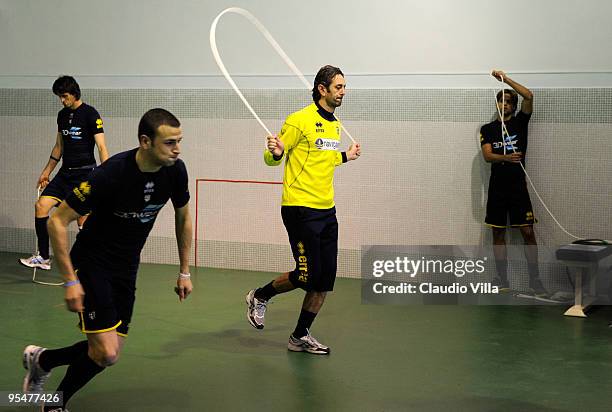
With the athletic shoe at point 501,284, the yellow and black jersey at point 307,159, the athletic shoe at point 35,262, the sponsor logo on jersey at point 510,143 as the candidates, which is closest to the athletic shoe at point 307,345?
the yellow and black jersey at point 307,159

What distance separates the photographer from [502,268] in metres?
8.82

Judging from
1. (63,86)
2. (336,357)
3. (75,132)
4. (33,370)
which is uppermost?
(63,86)

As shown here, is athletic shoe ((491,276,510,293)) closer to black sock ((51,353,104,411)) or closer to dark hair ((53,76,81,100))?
dark hair ((53,76,81,100))

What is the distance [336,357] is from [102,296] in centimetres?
220

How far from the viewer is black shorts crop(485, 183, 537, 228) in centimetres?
859

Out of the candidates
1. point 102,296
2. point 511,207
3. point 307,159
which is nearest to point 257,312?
point 307,159

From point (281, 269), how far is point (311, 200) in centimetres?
385

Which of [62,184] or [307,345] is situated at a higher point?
[62,184]

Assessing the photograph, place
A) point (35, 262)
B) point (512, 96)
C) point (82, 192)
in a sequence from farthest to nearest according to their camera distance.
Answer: point (35, 262) < point (512, 96) < point (82, 192)

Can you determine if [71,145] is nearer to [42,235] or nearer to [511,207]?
[42,235]

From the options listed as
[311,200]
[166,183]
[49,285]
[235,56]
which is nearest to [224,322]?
[311,200]

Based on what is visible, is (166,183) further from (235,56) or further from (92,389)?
(235,56)

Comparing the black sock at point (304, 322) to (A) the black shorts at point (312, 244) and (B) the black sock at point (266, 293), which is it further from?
(B) the black sock at point (266, 293)

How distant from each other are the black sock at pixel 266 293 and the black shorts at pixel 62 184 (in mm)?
2718
